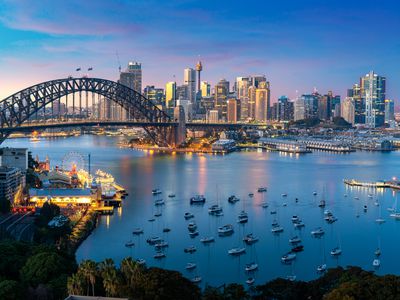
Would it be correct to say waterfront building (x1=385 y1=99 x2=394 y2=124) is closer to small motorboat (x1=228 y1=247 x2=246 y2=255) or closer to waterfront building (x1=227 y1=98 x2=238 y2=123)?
waterfront building (x1=227 y1=98 x2=238 y2=123)

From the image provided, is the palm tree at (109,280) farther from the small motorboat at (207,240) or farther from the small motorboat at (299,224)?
the small motorboat at (299,224)

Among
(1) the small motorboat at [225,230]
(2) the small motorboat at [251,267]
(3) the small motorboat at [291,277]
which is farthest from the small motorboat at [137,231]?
(3) the small motorboat at [291,277]

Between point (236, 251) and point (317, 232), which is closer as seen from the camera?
point (236, 251)

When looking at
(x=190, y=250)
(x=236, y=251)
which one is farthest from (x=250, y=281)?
(x=190, y=250)

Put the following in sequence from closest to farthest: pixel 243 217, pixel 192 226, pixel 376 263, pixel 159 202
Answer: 1. pixel 376 263
2. pixel 192 226
3. pixel 243 217
4. pixel 159 202

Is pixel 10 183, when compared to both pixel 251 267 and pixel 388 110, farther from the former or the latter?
pixel 388 110

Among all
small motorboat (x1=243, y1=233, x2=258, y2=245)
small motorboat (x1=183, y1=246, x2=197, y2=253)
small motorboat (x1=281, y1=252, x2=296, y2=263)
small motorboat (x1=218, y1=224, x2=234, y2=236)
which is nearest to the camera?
small motorboat (x1=281, y1=252, x2=296, y2=263)

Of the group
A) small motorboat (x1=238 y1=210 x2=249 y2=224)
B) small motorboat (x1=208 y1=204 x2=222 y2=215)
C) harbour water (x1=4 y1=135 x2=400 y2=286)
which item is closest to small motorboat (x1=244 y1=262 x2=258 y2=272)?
harbour water (x1=4 y1=135 x2=400 y2=286)
